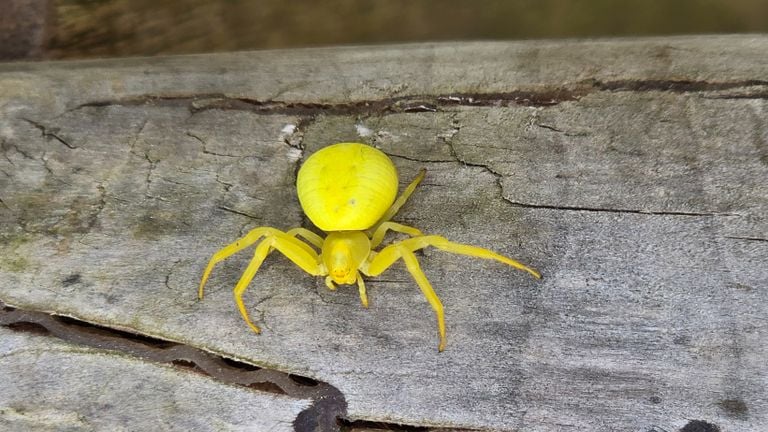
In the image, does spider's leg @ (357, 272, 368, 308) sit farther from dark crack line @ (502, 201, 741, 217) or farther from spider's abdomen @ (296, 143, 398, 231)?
dark crack line @ (502, 201, 741, 217)

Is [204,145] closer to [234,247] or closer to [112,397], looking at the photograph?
[234,247]

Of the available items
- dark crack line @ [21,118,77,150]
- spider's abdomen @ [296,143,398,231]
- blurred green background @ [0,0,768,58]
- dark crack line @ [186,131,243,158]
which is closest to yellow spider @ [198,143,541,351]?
spider's abdomen @ [296,143,398,231]

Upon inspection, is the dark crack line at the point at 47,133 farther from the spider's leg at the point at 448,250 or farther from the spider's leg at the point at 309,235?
the spider's leg at the point at 448,250

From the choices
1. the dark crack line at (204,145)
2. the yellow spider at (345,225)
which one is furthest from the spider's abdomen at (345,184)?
the dark crack line at (204,145)

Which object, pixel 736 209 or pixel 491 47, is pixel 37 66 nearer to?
pixel 491 47

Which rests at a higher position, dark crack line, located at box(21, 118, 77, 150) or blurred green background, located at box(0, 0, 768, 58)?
blurred green background, located at box(0, 0, 768, 58)

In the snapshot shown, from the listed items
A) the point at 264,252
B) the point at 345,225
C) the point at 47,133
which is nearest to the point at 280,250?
the point at 264,252

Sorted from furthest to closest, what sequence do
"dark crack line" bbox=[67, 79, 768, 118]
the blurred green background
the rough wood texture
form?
the blurred green background, "dark crack line" bbox=[67, 79, 768, 118], the rough wood texture
